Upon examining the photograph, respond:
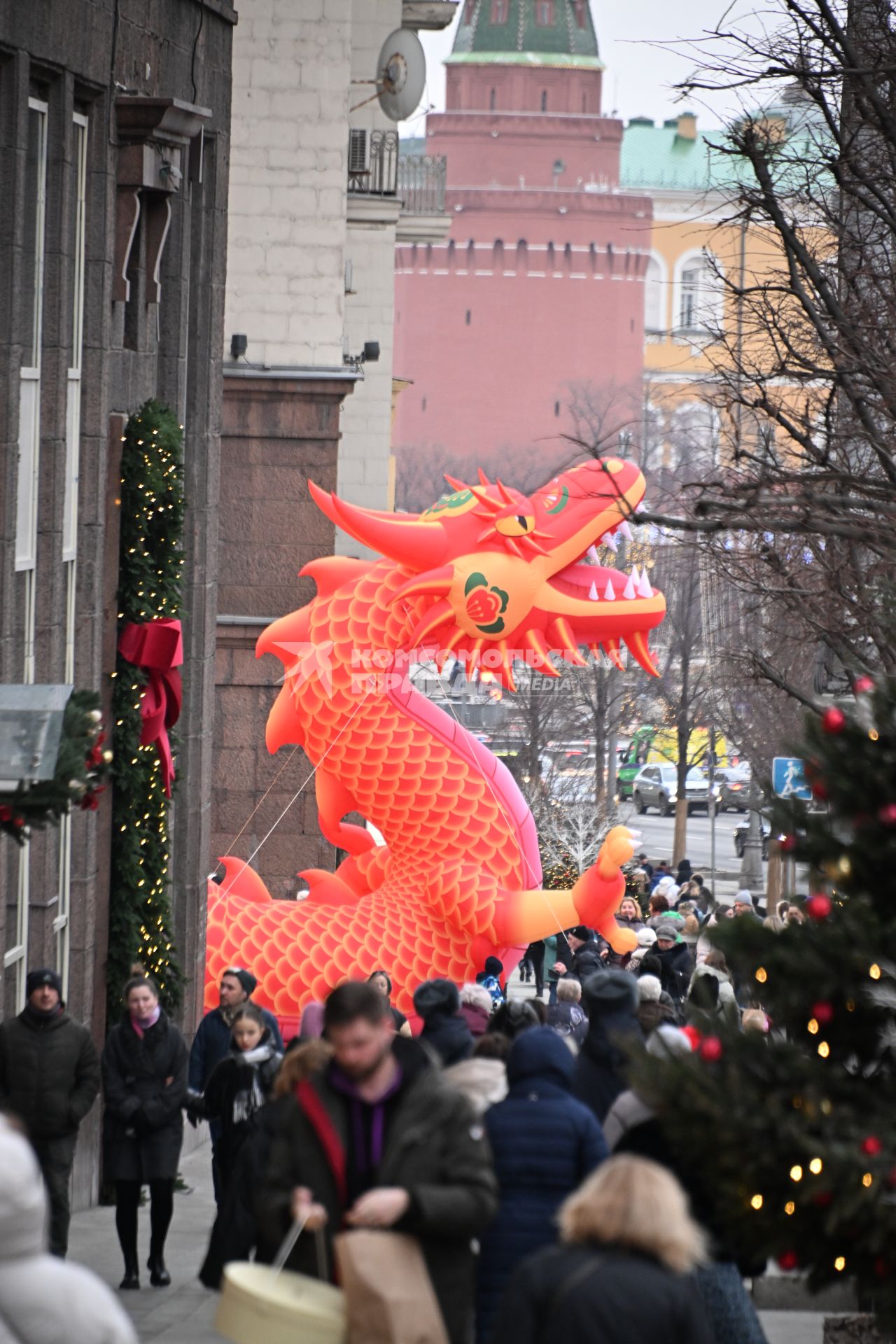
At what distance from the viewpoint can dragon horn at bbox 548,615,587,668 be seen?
56.0ft

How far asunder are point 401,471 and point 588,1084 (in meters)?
88.7

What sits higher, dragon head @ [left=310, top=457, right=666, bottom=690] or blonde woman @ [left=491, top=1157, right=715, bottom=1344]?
dragon head @ [left=310, top=457, right=666, bottom=690]

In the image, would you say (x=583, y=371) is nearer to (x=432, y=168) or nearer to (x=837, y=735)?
(x=432, y=168)

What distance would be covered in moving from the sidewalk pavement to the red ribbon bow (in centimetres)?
254

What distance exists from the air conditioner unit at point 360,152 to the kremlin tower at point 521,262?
6468 centimetres

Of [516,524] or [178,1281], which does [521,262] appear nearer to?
[516,524]

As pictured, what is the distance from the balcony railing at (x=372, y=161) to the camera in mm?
31609

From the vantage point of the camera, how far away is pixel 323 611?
1731cm

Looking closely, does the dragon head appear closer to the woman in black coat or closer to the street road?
the woman in black coat

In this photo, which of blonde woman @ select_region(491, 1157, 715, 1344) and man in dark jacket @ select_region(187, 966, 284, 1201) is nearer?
blonde woman @ select_region(491, 1157, 715, 1344)

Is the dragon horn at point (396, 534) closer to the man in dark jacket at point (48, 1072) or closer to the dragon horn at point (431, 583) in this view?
the dragon horn at point (431, 583)

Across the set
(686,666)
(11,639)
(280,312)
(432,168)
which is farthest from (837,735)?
(686,666)

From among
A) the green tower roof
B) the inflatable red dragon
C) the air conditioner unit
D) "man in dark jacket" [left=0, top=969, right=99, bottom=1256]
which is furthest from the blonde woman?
the green tower roof

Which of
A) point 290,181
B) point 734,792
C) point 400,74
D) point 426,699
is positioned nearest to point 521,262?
point 734,792
